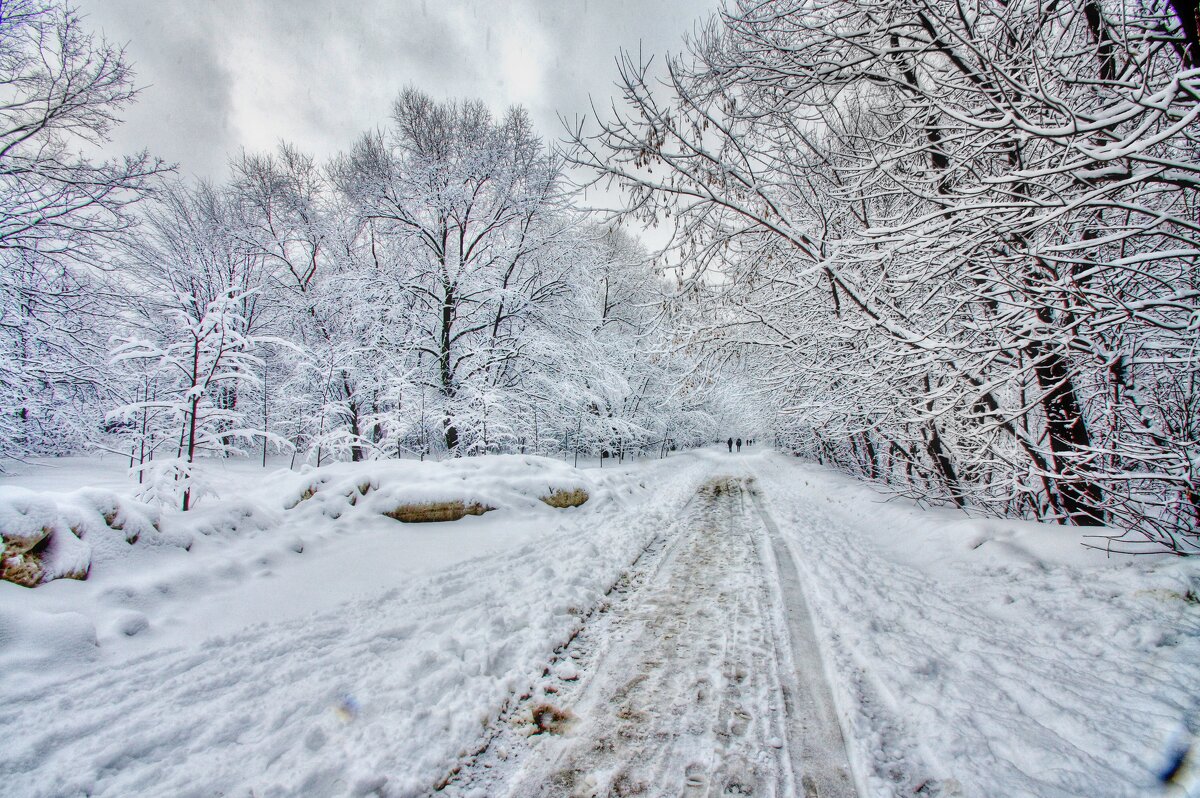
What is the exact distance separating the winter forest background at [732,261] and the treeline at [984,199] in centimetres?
5

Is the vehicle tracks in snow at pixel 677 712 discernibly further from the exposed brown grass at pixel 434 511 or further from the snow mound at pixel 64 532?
the snow mound at pixel 64 532

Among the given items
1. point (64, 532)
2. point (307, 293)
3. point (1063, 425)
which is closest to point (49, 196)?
point (307, 293)

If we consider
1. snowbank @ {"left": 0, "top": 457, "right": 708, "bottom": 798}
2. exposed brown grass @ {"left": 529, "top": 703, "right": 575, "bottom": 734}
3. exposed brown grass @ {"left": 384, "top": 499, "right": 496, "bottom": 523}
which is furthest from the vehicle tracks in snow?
exposed brown grass @ {"left": 384, "top": 499, "right": 496, "bottom": 523}

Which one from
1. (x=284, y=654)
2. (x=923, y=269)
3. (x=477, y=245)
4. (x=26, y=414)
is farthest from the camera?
(x=477, y=245)

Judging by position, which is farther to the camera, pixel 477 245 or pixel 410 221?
pixel 477 245

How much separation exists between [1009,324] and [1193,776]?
288cm

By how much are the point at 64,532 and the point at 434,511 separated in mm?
3442

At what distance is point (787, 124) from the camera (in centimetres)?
402

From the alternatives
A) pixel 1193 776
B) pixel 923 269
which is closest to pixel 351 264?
pixel 923 269

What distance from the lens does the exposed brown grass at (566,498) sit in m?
7.62

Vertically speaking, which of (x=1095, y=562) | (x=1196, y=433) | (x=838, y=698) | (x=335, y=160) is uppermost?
(x=335, y=160)

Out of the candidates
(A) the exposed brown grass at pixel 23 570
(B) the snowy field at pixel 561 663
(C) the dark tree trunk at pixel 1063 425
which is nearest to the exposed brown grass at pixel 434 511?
(B) the snowy field at pixel 561 663

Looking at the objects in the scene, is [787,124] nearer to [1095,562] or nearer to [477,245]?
[1095,562]

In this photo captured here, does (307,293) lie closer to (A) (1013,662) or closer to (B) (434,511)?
(B) (434,511)
